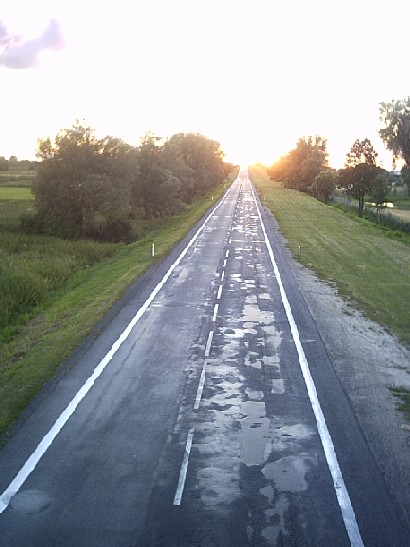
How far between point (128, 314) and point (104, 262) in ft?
51.7

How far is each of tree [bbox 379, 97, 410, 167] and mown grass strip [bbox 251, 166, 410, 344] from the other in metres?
14.5

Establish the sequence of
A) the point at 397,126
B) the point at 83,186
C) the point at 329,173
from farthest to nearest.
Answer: the point at 329,173, the point at 397,126, the point at 83,186

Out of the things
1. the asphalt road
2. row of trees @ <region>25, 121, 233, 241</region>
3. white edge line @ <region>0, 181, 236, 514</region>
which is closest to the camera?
the asphalt road

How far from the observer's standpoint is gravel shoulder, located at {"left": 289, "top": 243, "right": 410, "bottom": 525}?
10391 millimetres

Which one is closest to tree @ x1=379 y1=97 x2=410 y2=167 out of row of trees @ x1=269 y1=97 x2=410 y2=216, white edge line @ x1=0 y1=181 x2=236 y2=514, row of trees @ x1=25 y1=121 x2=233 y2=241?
row of trees @ x1=269 y1=97 x2=410 y2=216

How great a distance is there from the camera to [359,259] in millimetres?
33281

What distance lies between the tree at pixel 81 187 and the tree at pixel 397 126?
1213 inches

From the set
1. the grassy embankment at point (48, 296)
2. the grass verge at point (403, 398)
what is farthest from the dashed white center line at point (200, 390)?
the grass verge at point (403, 398)

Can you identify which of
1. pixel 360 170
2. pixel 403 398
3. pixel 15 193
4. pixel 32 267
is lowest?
pixel 32 267

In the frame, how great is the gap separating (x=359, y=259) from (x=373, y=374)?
62.5ft

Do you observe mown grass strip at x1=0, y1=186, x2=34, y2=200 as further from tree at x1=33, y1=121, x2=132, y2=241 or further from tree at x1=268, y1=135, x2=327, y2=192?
tree at x1=268, y1=135, x2=327, y2=192

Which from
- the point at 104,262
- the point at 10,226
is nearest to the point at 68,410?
the point at 104,262

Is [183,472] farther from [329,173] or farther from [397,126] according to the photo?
[329,173]

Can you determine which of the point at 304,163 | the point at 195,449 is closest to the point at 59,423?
the point at 195,449
